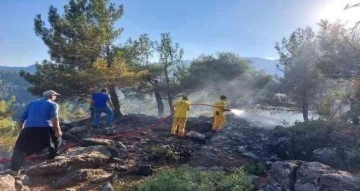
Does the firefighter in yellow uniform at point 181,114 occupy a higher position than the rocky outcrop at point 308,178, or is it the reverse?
the firefighter in yellow uniform at point 181,114

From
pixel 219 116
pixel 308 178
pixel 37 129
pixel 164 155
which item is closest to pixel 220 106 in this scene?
pixel 219 116

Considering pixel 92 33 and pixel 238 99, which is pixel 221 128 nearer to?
pixel 92 33

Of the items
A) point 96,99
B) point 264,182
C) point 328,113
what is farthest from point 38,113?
point 328,113

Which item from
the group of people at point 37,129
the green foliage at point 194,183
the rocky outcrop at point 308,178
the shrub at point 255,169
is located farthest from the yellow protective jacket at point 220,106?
the group of people at point 37,129

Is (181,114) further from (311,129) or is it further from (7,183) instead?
(7,183)

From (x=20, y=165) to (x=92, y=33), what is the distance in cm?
1395

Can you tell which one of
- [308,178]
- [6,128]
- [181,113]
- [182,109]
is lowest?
[6,128]

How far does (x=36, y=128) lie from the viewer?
9492 mm

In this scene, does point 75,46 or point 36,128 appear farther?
point 75,46

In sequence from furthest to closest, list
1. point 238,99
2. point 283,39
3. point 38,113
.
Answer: point 238,99
point 283,39
point 38,113

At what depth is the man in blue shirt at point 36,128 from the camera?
9500 millimetres

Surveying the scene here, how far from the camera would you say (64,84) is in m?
23.1

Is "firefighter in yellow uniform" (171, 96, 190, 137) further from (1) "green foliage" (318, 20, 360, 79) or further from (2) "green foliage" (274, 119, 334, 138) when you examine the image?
(1) "green foliage" (318, 20, 360, 79)

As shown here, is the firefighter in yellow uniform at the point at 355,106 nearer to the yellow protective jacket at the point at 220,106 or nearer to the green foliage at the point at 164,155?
the yellow protective jacket at the point at 220,106
